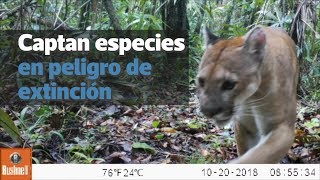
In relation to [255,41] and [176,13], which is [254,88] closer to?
[255,41]

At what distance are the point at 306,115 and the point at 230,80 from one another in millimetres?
704

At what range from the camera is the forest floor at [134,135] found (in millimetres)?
1918

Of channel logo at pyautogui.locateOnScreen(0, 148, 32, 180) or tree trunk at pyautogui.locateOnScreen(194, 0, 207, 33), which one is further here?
tree trunk at pyautogui.locateOnScreen(194, 0, 207, 33)

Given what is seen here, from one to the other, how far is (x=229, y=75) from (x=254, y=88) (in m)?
0.10

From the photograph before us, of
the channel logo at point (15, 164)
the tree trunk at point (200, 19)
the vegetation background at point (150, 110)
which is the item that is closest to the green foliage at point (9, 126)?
the vegetation background at point (150, 110)

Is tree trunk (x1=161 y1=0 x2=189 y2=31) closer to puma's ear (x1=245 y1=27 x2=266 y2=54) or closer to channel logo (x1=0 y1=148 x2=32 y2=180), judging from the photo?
puma's ear (x1=245 y1=27 x2=266 y2=54)

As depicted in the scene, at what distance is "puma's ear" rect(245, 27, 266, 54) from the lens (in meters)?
1.67

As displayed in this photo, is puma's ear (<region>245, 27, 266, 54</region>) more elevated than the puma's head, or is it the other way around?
puma's ear (<region>245, 27, 266, 54</region>)

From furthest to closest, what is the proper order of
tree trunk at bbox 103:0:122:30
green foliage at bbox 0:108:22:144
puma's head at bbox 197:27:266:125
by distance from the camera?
tree trunk at bbox 103:0:122:30
green foliage at bbox 0:108:22:144
puma's head at bbox 197:27:266:125

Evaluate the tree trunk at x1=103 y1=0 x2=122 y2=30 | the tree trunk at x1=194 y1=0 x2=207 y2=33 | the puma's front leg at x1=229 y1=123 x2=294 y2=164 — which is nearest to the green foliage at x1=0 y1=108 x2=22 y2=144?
the tree trunk at x1=103 y1=0 x2=122 y2=30

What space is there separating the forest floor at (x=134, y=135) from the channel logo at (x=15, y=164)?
0.43 ft

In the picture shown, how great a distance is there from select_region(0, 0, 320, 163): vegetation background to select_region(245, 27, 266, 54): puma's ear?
1.27 ft

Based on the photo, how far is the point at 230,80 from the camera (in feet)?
5.28

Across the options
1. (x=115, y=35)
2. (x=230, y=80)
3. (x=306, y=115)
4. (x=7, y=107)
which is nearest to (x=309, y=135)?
(x=306, y=115)
